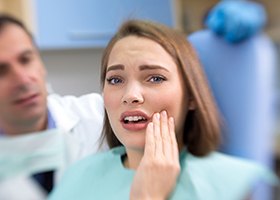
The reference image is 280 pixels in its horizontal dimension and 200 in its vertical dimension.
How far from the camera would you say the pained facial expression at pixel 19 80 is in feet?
1.45

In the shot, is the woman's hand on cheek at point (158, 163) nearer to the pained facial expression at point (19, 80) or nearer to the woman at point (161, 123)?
the woman at point (161, 123)

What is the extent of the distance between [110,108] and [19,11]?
202 mm

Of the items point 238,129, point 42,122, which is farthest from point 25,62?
point 238,129

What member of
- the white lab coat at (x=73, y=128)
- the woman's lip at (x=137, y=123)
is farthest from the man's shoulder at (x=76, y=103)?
the woman's lip at (x=137, y=123)

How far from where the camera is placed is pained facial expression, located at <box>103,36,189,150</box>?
1.27ft

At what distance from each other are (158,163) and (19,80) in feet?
0.65

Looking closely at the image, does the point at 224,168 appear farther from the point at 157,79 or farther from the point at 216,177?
the point at 157,79

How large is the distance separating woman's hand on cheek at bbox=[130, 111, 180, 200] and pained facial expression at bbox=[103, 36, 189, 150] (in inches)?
0.4

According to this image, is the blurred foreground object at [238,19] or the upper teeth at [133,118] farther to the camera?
the blurred foreground object at [238,19]

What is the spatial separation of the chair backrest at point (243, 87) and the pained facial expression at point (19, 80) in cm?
22

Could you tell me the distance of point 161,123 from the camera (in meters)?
0.39

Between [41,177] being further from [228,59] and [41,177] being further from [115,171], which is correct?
[228,59]

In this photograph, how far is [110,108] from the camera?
418 mm

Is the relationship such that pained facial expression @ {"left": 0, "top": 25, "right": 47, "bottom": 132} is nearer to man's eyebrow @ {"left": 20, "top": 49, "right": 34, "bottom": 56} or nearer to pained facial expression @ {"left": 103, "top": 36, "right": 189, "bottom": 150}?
man's eyebrow @ {"left": 20, "top": 49, "right": 34, "bottom": 56}
